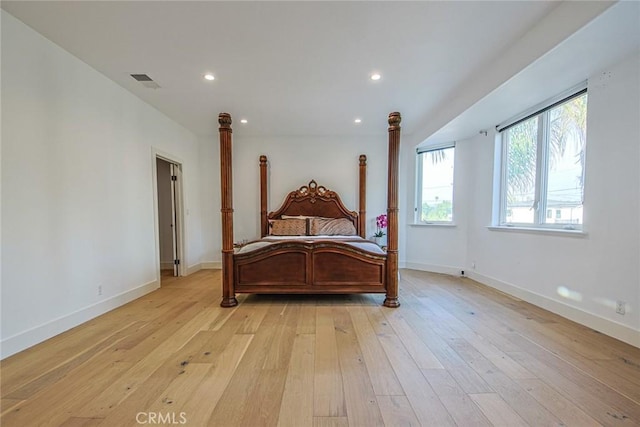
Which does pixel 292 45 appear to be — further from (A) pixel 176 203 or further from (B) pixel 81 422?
(A) pixel 176 203

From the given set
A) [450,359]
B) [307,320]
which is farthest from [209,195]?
[450,359]

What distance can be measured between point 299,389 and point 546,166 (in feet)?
11.8

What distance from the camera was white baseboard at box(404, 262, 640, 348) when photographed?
209 cm

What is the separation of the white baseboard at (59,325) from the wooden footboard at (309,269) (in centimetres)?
136

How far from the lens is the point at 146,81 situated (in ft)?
9.66

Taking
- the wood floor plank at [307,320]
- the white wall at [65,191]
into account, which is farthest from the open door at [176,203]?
the wood floor plank at [307,320]

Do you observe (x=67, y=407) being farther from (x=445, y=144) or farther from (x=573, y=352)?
(x=445, y=144)

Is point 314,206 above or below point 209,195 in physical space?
below

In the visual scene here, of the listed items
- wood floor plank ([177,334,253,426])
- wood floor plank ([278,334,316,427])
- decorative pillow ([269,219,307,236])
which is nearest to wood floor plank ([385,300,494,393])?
wood floor plank ([278,334,316,427])

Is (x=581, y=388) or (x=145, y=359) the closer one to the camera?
(x=581, y=388)

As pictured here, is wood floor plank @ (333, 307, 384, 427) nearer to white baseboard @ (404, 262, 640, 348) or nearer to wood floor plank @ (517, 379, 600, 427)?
wood floor plank @ (517, 379, 600, 427)

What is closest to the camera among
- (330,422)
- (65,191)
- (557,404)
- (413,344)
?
(330,422)

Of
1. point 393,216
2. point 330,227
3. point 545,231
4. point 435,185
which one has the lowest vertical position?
point 330,227

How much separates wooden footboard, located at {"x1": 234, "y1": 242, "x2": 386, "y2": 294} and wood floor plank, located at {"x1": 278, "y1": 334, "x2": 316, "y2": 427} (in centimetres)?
99
